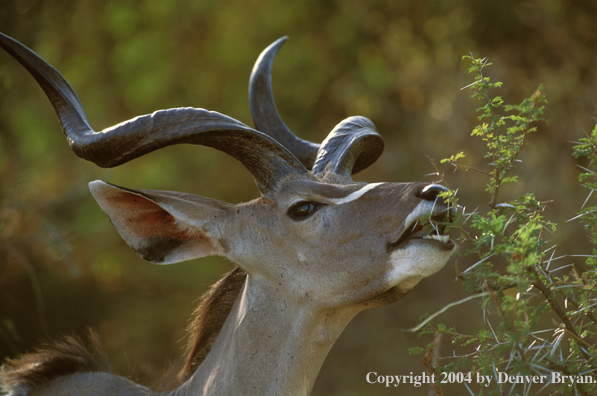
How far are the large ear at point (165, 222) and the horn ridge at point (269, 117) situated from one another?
117 cm

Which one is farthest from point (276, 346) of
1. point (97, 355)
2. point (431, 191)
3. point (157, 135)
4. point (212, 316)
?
point (97, 355)

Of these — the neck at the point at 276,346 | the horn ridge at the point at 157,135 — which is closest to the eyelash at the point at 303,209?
the horn ridge at the point at 157,135

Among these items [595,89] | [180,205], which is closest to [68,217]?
[180,205]

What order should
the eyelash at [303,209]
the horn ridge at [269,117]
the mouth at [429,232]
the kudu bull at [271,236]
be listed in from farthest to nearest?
1. the horn ridge at [269,117]
2. the eyelash at [303,209]
3. the kudu bull at [271,236]
4. the mouth at [429,232]

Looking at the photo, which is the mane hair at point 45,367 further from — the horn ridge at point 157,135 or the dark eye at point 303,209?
the dark eye at point 303,209

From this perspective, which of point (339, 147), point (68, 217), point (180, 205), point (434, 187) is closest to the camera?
point (434, 187)

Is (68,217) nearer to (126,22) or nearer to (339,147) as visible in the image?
(126,22)

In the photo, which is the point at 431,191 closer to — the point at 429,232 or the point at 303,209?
the point at 429,232

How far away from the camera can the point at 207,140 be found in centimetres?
348

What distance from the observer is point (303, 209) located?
3492 mm

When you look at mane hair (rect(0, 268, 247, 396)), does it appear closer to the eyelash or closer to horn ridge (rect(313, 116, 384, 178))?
the eyelash

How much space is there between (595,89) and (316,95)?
5097 mm

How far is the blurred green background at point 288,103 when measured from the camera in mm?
9312

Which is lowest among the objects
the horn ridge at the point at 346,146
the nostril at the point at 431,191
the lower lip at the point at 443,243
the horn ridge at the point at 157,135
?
the lower lip at the point at 443,243
